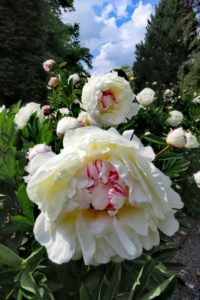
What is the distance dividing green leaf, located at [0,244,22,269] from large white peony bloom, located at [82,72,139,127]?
0.44 metres

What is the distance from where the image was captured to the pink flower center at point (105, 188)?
67 centimetres

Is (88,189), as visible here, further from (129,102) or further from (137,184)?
(129,102)

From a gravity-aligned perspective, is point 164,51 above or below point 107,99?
above

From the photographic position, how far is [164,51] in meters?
27.2

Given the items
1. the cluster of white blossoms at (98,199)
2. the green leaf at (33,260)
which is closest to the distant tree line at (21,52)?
the green leaf at (33,260)

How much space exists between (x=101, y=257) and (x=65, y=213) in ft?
0.32

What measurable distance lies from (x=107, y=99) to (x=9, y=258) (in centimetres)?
50

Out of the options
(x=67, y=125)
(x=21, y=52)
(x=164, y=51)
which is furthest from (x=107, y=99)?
(x=164, y=51)

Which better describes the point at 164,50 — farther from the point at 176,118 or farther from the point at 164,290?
the point at 164,290

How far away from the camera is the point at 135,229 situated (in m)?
0.67

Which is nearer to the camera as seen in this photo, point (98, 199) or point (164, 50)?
point (98, 199)

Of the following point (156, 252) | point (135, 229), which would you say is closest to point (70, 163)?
point (135, 229)

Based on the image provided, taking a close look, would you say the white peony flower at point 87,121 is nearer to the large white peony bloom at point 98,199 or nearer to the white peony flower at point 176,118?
the large white peony bloom at point 98,199

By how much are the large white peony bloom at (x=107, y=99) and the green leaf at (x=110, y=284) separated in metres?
0.44
